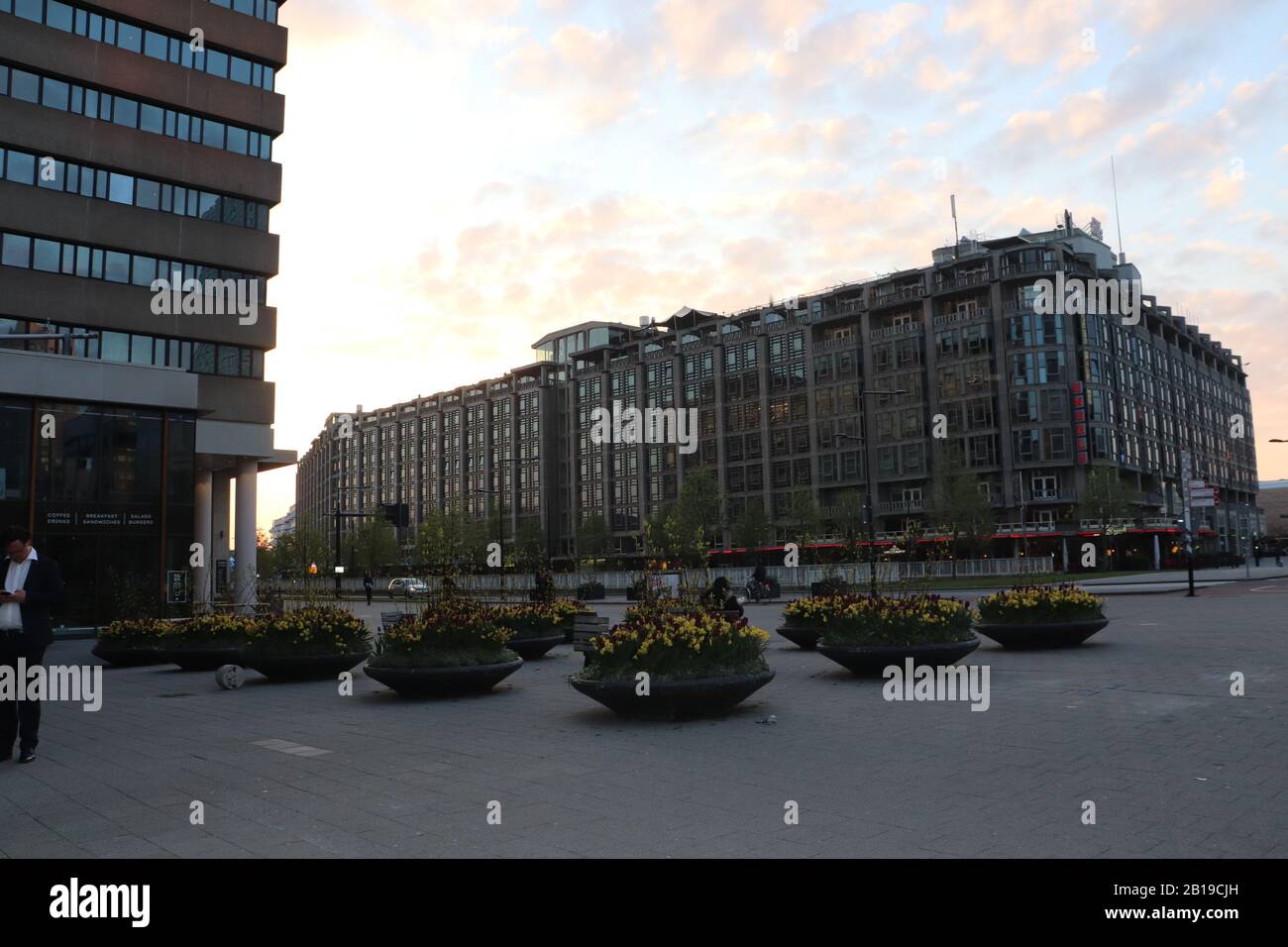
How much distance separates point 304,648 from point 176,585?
19.7 metres

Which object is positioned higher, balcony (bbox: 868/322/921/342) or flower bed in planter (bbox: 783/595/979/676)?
balcony (bbox: 868/322/921/342)

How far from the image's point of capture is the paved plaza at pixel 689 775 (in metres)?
5.54

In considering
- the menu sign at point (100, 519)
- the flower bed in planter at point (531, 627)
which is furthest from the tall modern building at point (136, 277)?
the flower bed in planter at point (531, 627)

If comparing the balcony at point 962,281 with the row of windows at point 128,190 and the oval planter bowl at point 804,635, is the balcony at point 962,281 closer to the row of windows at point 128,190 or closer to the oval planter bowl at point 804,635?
the row of windows at point 128,190

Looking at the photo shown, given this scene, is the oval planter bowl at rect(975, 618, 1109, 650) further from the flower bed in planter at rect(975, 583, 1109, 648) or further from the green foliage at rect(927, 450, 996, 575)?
the green foliage at rect(927, 450, 996, 575)

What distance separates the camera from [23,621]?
28.4ft

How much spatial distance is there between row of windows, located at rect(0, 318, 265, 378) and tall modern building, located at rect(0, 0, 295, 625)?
0.29 feet

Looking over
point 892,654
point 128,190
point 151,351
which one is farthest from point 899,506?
point 892,654

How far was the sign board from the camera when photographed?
103ft

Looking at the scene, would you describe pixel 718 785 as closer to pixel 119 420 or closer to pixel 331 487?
pixel 119 420

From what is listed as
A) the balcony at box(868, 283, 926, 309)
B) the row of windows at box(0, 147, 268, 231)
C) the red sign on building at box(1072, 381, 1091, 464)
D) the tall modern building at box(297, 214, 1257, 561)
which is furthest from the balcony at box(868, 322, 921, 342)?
the row of windows at box(0, 147, 268, 231)

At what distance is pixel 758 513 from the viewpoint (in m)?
89.2

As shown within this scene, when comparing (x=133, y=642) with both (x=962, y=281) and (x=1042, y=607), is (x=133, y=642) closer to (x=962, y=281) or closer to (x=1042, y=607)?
(x=1042, y=607)

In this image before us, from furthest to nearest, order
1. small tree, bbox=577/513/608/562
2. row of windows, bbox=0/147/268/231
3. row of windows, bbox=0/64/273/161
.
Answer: small tree, bbox=577/513/608/562
row of windows, bbox=0/64/273/161
row of windows, bbox=0/147/268/231
